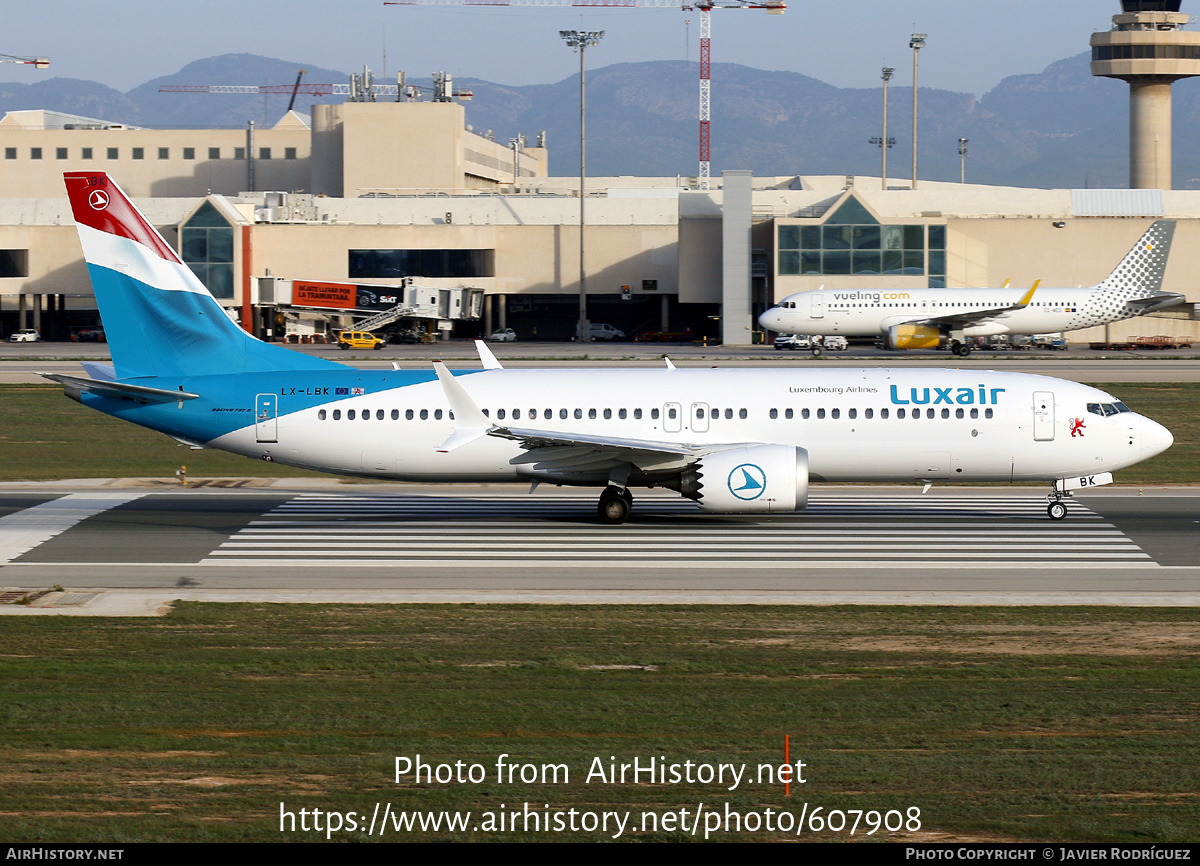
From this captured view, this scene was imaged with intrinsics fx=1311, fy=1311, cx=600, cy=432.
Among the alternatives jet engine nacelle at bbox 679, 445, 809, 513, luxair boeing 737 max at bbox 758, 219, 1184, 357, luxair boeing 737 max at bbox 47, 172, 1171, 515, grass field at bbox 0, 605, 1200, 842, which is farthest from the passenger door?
luxair boeing 737 max at bbox 758, 219, 1184, 357

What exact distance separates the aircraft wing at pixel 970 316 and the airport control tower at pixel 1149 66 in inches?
2130

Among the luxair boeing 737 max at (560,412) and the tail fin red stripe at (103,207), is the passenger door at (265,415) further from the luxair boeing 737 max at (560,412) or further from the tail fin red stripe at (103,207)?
the tail fin red stripe at (103,207)

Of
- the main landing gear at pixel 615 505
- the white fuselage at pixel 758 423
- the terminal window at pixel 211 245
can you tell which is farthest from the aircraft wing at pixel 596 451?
the terminal window at pixel 211 245

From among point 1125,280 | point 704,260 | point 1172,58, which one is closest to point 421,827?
point 1125,280

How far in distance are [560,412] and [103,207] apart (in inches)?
488

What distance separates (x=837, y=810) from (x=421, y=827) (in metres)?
4.21

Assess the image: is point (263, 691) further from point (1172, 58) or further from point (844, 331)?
point (1172, 58)

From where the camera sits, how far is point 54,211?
401 ft

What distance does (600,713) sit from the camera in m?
16.8

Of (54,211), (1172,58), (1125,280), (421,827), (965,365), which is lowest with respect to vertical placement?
(421,827)

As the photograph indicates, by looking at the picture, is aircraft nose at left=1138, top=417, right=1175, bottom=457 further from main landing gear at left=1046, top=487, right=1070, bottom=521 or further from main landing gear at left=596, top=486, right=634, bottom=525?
main landing gear at left=596, top=486, right=634, bottom=525

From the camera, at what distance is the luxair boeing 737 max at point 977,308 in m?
90.8

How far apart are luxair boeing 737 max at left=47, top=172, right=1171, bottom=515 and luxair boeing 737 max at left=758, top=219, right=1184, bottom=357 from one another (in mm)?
58960

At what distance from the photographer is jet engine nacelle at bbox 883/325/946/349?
297 feet
